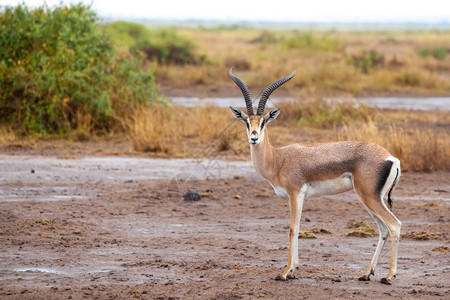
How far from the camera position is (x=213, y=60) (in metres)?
36.1

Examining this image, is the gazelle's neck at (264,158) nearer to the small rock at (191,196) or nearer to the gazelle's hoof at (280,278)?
the gazelle's hoof at (280,278)

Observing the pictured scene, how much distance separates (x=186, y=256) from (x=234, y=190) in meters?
3.85

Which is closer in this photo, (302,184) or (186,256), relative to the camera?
(302,184)

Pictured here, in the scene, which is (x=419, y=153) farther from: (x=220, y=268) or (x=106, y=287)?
(x=106, y=287)

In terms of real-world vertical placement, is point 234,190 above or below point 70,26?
below

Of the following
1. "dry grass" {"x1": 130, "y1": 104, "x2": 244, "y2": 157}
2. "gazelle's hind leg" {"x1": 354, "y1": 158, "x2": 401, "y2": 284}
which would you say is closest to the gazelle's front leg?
"gazelle's hind leg" {"x1": 354, "y1": 158, "x2": 401, "y2": 284}

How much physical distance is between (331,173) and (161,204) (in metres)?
4.19

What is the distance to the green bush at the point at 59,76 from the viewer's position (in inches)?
643

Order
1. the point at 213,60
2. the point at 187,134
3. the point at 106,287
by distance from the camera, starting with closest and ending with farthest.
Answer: the point at 106,287 < the point at 187,134 < the point at 213,60

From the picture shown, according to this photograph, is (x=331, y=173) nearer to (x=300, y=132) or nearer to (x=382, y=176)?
(x=382, y=176)

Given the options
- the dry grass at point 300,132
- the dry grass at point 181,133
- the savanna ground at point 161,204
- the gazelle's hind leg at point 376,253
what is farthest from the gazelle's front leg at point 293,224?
the dry grass at point 181,133

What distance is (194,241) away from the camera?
346 inches

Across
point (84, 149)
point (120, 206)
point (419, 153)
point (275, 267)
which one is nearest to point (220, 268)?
point (275, 267)

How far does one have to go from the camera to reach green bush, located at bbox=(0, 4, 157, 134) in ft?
53.6
